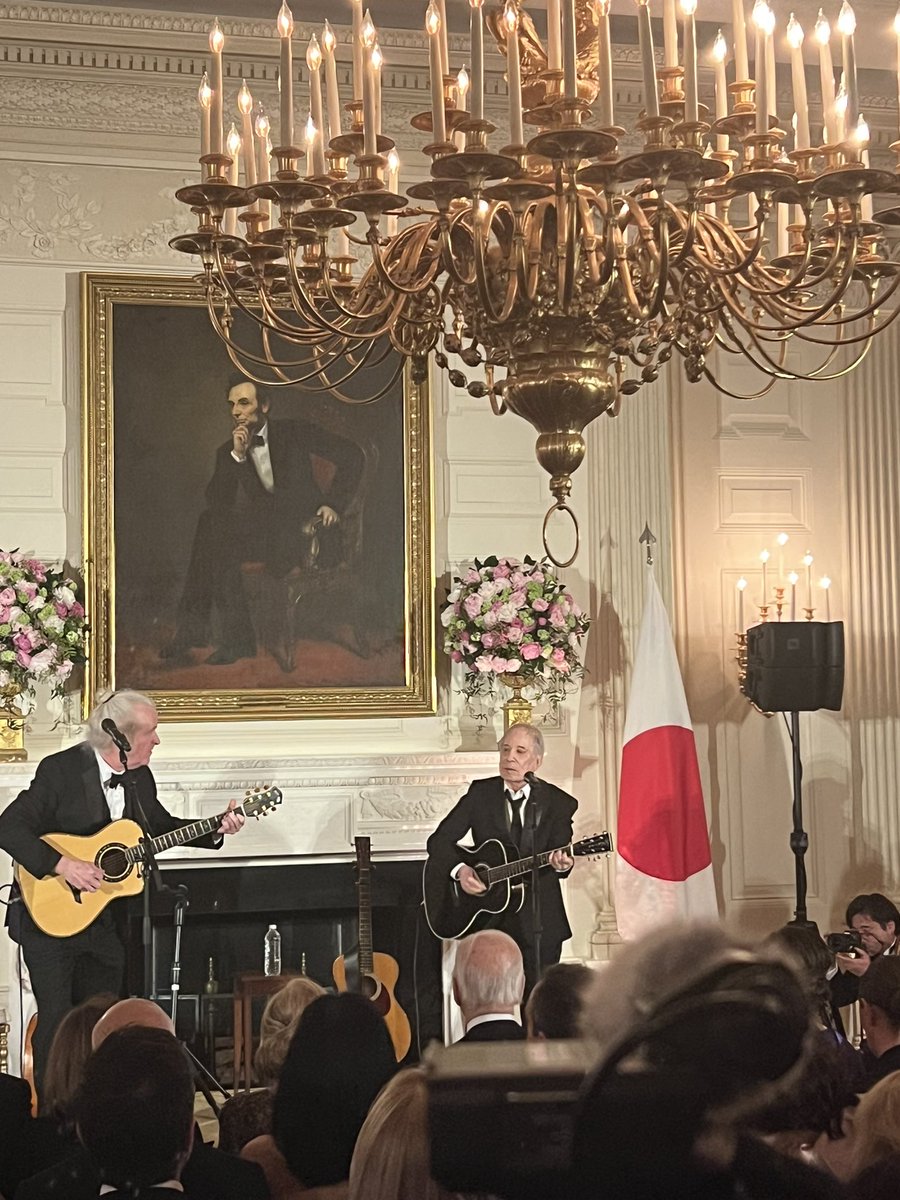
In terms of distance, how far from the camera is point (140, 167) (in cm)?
725

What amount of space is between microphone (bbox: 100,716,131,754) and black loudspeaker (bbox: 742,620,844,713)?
3157 mm

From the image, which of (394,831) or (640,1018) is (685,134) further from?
(394,831)

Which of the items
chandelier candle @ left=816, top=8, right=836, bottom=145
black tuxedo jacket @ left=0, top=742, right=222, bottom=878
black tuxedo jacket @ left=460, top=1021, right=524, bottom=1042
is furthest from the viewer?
black tuxedo jacket @ left=0, top=742, right=222, bottom=878

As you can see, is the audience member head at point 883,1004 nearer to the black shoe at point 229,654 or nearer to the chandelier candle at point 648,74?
the chandelier candle at point 648,74

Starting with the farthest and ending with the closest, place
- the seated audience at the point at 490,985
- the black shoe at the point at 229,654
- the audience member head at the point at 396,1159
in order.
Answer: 1. the black shoe at the point at 229,654
2. the seated audience at the point at 490,985
3. the audience member head at the point at 396,1159

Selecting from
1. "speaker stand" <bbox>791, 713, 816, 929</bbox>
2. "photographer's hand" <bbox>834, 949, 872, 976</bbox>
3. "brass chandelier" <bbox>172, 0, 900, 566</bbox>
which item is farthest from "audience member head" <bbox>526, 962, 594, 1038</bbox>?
"speaker stand" <bbox>791, 713, 816, 929</bbox>

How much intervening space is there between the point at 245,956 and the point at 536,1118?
Answer: 6445 millimetres

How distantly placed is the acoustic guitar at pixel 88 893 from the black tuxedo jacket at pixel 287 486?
192cm

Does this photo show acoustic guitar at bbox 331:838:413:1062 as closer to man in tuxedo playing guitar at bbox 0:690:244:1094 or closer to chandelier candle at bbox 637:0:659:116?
man in tuxedo playing guitar at bbox 0:690:244:1094

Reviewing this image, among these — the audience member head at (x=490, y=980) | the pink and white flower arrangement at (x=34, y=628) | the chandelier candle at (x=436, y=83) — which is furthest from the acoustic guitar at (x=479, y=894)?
the chandelier candle at (x=436, y=83)

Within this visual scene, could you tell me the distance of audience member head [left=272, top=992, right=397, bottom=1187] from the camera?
7.22 ft

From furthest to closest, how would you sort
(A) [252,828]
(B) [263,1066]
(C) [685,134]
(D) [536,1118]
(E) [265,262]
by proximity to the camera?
(A) [252,828]
(E) [265,262]
(B) [263,1066]
(C) [685,134]
(D) [536,1118]

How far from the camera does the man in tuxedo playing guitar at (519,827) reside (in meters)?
6.33

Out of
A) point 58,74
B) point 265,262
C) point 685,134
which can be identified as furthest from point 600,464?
point 685,134
